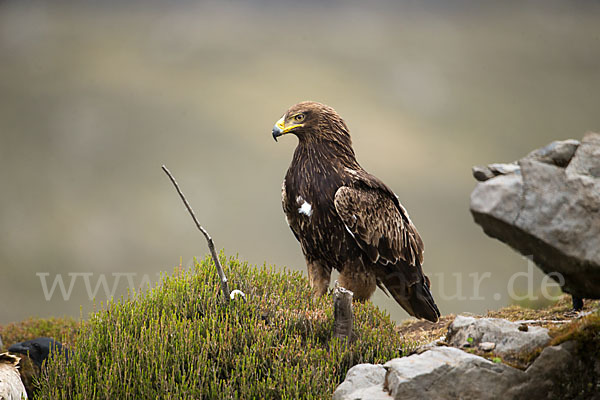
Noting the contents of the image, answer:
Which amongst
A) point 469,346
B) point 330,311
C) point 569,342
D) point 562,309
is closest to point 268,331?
point 330,311

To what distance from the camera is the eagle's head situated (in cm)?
494

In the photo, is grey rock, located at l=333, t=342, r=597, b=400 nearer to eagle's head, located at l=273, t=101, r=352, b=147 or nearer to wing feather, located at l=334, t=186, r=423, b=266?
wing feather, located at l=334, t=186, r=423, b=266

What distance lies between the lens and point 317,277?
5145 millimetres

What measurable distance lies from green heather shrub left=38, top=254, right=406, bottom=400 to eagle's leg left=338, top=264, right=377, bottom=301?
0.55 feet

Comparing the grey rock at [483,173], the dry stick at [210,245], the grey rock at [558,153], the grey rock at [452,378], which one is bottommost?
the grey rock at [452,378]

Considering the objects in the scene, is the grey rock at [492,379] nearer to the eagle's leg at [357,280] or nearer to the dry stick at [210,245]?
the dry stick at [210,245]

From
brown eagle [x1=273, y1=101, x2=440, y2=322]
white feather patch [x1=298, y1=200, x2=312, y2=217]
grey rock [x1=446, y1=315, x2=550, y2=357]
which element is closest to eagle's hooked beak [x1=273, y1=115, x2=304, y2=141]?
brown eagle [x1=273, y1=101, x2=440, y2=322]

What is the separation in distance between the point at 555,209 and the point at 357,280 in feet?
7.29

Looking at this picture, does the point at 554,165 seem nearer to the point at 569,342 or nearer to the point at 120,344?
the point at 569,342

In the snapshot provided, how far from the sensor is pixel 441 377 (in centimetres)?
307

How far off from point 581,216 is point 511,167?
44 cm

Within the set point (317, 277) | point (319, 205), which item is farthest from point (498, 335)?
point (317, 277)

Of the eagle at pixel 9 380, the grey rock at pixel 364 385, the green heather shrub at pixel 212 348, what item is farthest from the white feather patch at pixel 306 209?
the eagle at pixel 9 380

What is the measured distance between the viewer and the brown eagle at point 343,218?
481cm
